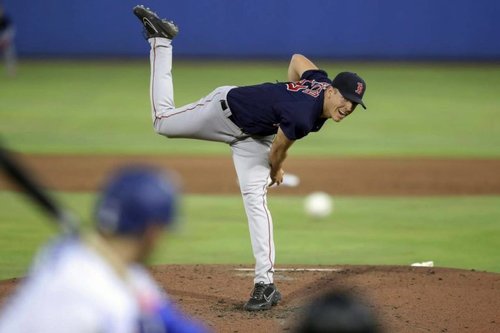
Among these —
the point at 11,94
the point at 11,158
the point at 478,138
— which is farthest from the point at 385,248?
the point at 11,94

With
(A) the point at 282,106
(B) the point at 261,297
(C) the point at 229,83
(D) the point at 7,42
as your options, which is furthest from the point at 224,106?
(D) the point at 7,42

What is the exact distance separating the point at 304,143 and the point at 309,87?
10894 mm

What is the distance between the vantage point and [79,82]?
86.0ft

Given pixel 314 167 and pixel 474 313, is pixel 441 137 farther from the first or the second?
pixel 474 313

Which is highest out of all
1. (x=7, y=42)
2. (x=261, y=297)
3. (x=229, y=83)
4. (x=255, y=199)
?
(x=7, y=42)

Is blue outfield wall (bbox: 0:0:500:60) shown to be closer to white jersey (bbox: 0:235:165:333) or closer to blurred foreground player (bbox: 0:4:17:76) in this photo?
blurred foreground player (bbox: 0:4:17:76)

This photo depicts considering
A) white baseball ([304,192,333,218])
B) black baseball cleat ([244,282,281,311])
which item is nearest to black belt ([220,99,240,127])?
black baseball cleat ([244,282,281,311])

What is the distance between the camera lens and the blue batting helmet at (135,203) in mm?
2762

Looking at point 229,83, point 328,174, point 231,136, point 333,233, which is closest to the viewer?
point 231,136

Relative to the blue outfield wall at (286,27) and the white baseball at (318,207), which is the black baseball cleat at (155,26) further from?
the blue outfield wall at (286,27)

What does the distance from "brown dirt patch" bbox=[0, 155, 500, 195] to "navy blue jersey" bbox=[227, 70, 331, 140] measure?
577 cm

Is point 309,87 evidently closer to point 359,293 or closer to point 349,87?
point 349,87

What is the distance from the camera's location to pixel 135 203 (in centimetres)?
276

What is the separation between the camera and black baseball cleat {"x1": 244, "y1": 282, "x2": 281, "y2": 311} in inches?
295
